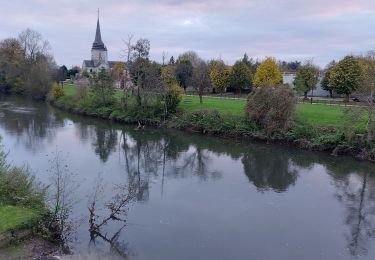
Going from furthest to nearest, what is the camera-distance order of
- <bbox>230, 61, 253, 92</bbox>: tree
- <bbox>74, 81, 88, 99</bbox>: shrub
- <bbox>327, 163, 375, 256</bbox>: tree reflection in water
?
<bbox>230, 61, 253, 92</bbox>: tree → <bbox>74, 81, 88, 99</bbox>: shrub → <bbox>327, 163, 375, 256</bbox>: tree reflection in water

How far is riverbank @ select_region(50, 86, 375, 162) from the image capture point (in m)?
30.5

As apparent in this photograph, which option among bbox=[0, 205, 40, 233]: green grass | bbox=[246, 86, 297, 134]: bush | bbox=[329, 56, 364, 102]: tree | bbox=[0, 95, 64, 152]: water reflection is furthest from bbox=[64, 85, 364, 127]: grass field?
bbox=[0, 205, 40, 233]: green grass

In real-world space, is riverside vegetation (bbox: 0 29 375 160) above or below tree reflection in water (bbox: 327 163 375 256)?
above

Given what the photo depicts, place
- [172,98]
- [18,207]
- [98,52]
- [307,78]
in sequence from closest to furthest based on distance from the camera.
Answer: [18,207] → [172,98] → [307,78] → [98,52]

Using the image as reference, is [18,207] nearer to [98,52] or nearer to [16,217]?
[16,217]

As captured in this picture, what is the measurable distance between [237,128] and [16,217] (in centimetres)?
2505

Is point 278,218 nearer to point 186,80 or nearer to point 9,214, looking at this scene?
point 9,214

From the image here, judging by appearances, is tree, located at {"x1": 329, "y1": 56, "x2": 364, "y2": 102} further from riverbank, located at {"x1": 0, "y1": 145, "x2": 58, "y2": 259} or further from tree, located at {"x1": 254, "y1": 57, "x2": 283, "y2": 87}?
riverbank, located at {"x1": 0, "y1": 145, "x2": 58, "y2": 259}

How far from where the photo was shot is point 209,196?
20359 millimetres

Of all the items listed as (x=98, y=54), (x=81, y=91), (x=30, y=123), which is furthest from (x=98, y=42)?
(x=30, y=123)

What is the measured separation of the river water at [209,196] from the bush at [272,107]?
98.3 inches

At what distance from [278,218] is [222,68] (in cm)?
4641

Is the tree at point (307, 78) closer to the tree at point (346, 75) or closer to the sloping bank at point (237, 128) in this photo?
the tree at point (346, 75)

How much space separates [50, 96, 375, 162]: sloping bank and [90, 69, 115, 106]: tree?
1474 millimetres
